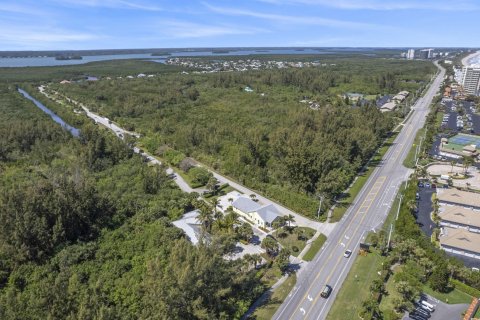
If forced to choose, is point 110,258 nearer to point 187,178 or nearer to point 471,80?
point 187,178

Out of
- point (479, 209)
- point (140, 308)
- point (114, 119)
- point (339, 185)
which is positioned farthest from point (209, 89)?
point (140, 308)

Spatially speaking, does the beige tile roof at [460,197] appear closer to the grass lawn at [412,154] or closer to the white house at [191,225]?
the grass lawn at [412,154]

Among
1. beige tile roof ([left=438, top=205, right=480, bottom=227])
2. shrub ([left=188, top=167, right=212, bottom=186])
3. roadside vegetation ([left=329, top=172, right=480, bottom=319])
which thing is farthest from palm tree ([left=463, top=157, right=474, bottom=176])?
shrub ([left=188, top=167, right=212, bottom=186])

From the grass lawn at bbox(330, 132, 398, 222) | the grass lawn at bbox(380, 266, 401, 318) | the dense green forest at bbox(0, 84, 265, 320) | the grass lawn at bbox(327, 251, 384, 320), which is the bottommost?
the grass lawn at bbox(380, 266, 401, 318)

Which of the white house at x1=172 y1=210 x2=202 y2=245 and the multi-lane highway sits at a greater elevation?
the white house at x1=172 y1=210 x2=202 y2=245

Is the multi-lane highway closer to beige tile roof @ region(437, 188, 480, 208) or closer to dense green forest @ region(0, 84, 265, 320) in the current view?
dense green forest @ region(0, 84, 265, 320)

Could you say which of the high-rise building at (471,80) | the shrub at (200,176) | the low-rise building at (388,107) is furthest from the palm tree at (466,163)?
the high-rise building at (471,80)

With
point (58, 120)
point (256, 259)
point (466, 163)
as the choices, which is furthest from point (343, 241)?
point (58, 120)
